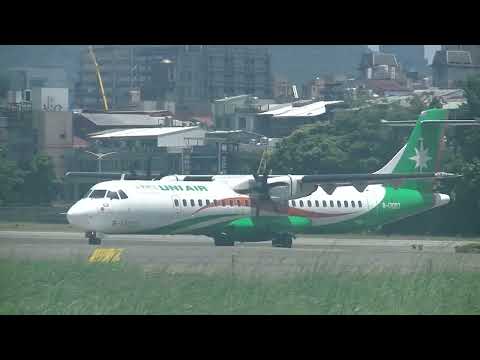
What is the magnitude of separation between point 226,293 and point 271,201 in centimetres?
1524

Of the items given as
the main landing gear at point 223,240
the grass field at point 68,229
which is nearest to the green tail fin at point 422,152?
the grass field at point 68,229

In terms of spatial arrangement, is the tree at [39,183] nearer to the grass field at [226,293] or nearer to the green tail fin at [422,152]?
the green tail fin at [422,152]

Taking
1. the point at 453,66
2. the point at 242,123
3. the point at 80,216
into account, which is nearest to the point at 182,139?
the point at 242,123

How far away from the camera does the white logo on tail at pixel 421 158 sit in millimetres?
31438

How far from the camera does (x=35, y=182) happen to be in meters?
43.4

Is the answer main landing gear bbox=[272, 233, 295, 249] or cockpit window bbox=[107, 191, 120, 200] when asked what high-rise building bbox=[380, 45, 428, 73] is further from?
cockpit window bbox=[107, 191, 120, 200]

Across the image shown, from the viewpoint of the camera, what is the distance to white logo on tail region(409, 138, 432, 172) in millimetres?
31438

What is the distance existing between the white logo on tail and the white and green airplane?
0.03 metres

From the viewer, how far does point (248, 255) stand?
75.8 feet

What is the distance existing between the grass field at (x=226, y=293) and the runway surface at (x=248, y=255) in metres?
1.25

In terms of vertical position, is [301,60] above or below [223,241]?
above

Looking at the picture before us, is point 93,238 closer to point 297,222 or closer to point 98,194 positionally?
point 98,194

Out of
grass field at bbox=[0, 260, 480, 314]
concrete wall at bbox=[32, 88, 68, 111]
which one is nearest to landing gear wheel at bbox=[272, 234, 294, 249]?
grass field at bbox=[0, 260, 480, 314]
